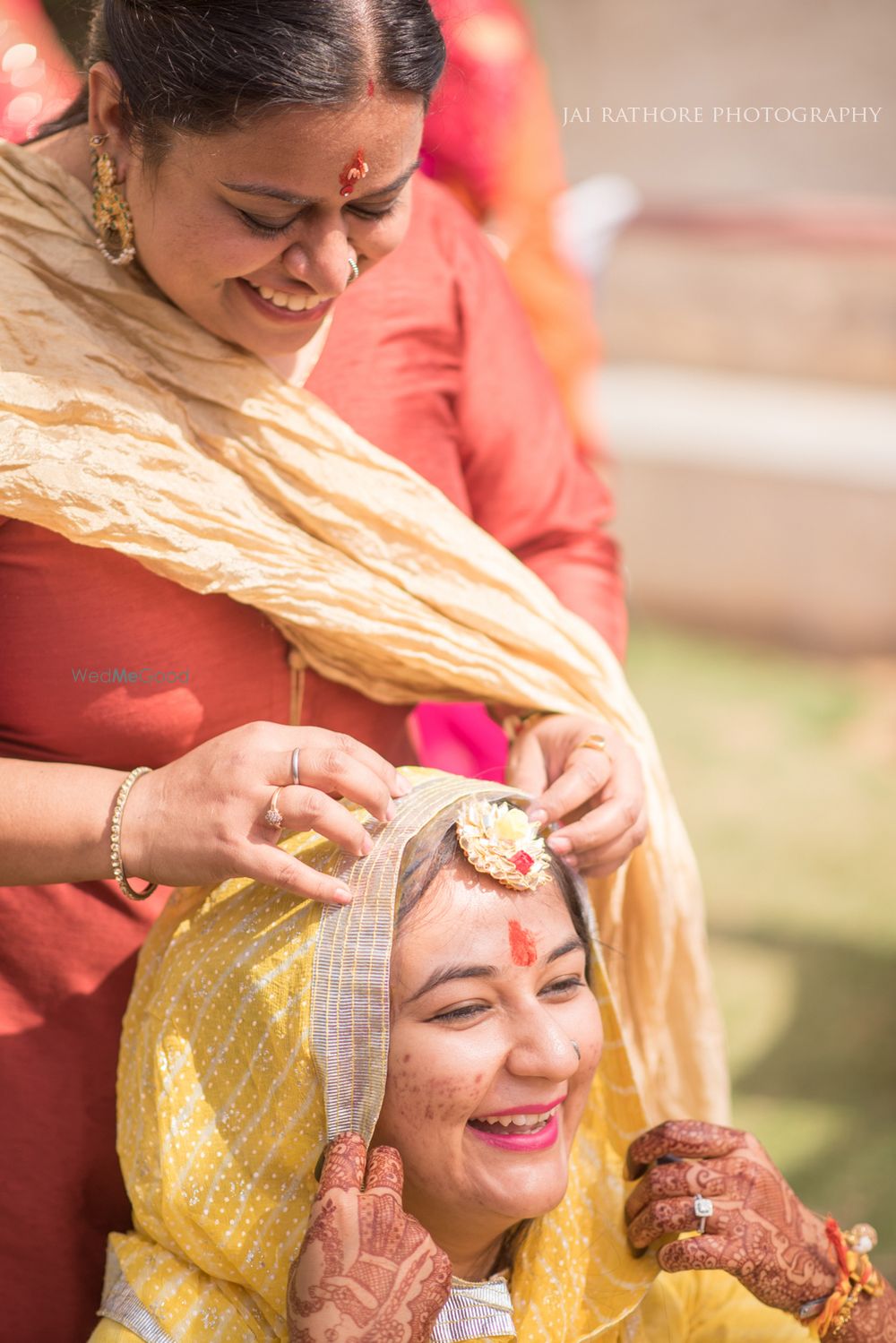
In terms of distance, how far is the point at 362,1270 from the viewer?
5.21 ft

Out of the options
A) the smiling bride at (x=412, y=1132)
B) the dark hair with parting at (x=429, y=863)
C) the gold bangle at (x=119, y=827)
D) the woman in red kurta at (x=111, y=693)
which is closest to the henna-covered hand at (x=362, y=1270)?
the smiling bride at (x=412, y=1132)

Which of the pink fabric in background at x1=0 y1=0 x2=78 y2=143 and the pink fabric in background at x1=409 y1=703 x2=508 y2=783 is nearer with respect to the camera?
the pink fabric in background at x1=0 y1=0 x2=78 y2=143

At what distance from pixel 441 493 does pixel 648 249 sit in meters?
6.13

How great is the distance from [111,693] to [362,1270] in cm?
80

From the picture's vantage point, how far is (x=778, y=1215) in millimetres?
1890

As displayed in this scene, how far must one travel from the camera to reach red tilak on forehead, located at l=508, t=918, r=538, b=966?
5.79 ft

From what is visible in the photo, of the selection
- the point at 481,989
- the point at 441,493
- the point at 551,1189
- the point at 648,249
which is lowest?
the point at 648,249

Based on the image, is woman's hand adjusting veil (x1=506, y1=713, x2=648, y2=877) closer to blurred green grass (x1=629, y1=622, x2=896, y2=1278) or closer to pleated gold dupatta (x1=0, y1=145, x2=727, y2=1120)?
pleated gold dupatta (x1=0, y1=145, x2=727, y2=1120)

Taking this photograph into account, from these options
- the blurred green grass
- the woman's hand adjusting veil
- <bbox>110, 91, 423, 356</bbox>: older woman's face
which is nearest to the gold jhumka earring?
<bbox>110, 91, 423, 356</bbox>: older woman's face

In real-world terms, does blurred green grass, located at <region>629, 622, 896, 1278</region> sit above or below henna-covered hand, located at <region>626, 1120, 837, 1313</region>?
below

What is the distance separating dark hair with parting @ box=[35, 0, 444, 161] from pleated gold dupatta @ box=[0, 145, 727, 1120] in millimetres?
229

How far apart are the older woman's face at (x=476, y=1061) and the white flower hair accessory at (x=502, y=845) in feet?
0.08

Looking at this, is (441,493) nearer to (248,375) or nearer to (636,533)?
(248,375)

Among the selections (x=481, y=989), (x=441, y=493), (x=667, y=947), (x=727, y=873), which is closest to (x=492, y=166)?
(x=727, y=873)
